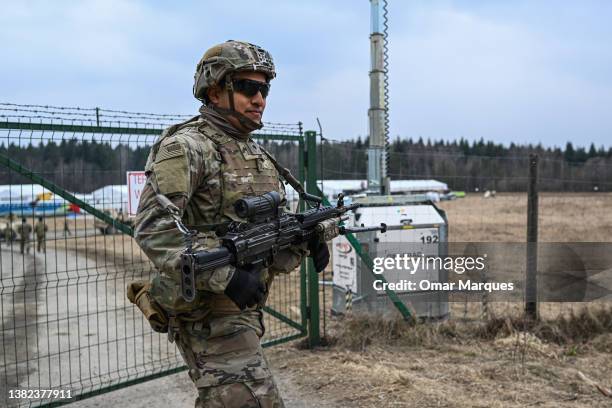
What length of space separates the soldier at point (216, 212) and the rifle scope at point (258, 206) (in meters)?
0.14

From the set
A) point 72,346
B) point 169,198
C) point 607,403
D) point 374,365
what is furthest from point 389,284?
point 169,198

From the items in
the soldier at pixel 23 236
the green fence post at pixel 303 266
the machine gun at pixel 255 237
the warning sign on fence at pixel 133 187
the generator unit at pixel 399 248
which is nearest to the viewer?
the machine gun at pixel 255 237

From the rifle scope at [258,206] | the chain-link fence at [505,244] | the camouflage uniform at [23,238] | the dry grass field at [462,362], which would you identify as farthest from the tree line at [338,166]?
the rifle scope at [258,206]

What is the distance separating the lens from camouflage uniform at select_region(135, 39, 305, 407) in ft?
7.36

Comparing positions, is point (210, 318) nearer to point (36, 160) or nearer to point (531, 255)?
point (36, 160)

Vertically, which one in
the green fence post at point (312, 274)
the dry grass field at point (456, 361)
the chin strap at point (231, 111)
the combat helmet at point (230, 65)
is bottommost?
the dry grass field at point (456, 361)

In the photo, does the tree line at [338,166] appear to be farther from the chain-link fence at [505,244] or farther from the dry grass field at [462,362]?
the dry grass field at [462,362]

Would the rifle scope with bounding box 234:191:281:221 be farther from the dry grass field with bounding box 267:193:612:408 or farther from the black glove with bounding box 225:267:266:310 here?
the dry grass field with bounding box 267:193:612:408

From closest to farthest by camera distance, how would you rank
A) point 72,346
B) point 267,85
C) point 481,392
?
point 267,85
point 481,392
point 72,346

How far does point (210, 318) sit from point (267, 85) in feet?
3.91

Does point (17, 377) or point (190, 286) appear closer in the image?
point (190, 286)

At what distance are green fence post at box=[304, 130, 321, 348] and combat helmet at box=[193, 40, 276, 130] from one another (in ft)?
8.29

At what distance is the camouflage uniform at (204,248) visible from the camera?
2244 mm

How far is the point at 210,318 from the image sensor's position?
244 cm
